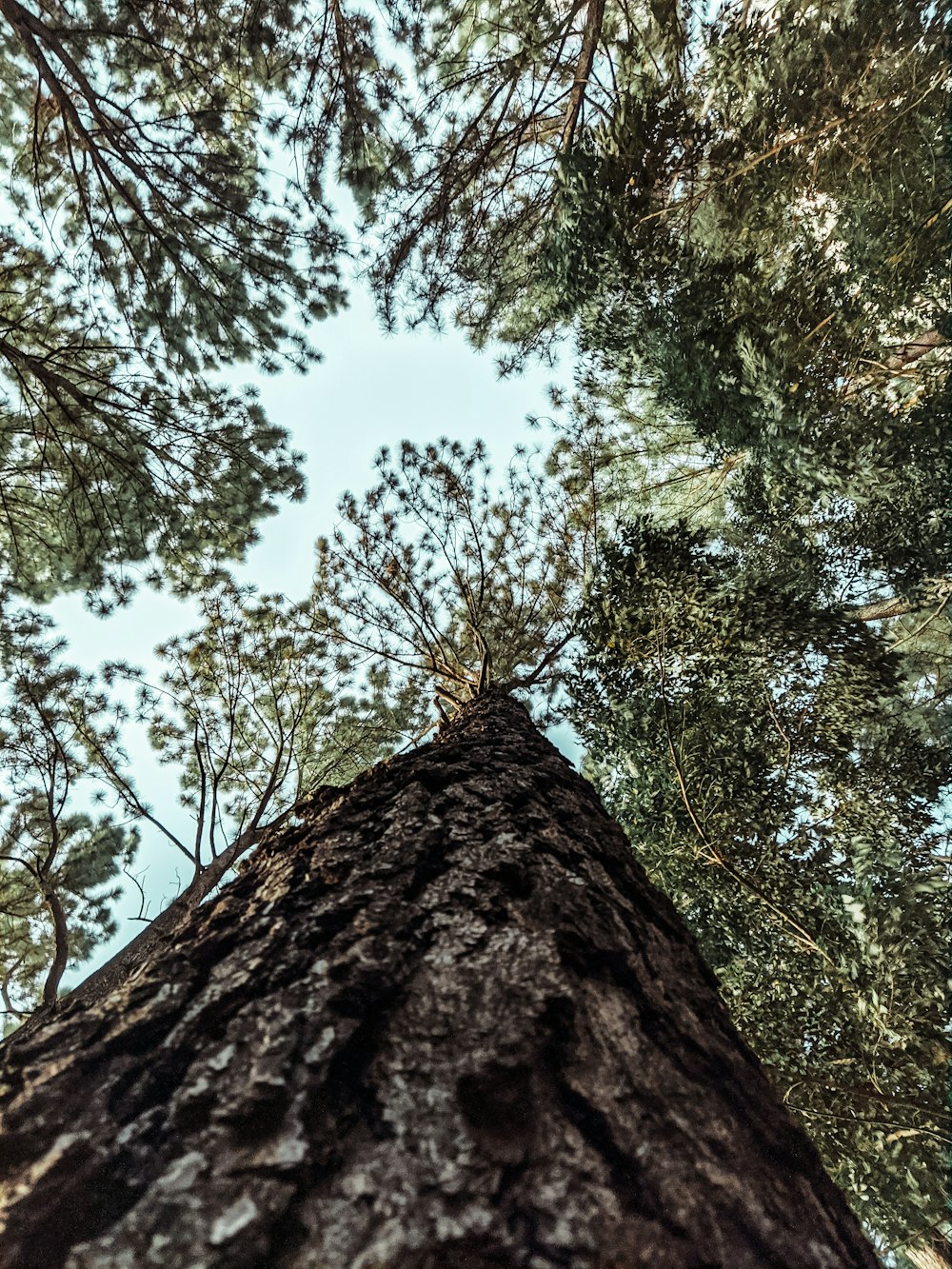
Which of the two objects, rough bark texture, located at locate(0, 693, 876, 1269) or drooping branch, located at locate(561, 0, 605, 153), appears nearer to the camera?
rough bark texture, located at locate(0, 693, 876, 1269)

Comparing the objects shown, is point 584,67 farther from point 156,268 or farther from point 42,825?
point 42,825

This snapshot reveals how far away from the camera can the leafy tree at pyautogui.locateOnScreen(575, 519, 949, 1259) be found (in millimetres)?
3068

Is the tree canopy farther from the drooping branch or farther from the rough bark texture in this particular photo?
the rough bark texture

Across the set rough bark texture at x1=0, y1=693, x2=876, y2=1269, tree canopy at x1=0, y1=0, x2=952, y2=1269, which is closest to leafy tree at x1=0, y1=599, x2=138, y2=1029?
tree canopy at x1=0, y1=0, x2=952, y2=1269

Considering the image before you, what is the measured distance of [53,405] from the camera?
5.25 meters

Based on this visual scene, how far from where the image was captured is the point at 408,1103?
79 cm

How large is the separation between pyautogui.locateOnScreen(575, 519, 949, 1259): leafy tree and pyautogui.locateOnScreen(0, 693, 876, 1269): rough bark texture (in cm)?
258

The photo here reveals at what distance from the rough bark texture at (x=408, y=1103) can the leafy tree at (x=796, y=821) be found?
8.46ft

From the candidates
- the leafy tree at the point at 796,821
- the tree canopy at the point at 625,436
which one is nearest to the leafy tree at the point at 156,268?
the tree canopy at the point at 625,436

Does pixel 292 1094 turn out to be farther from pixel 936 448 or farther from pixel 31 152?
pixel 31 152

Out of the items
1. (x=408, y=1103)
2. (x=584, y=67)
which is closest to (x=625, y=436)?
(x=584, y=67)

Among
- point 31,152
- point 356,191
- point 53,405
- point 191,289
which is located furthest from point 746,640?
point 31,152

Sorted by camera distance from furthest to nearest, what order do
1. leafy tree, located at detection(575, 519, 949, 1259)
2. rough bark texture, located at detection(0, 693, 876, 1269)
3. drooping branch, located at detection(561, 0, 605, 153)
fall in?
drooping branch, located at detection(561, 0, 605, 153) < leafy tree, located at detection(575, 519, 949, 1259) < rough bark texture, located at detection(0, 693, 876, 1269)

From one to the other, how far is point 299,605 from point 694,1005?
5958 mm
